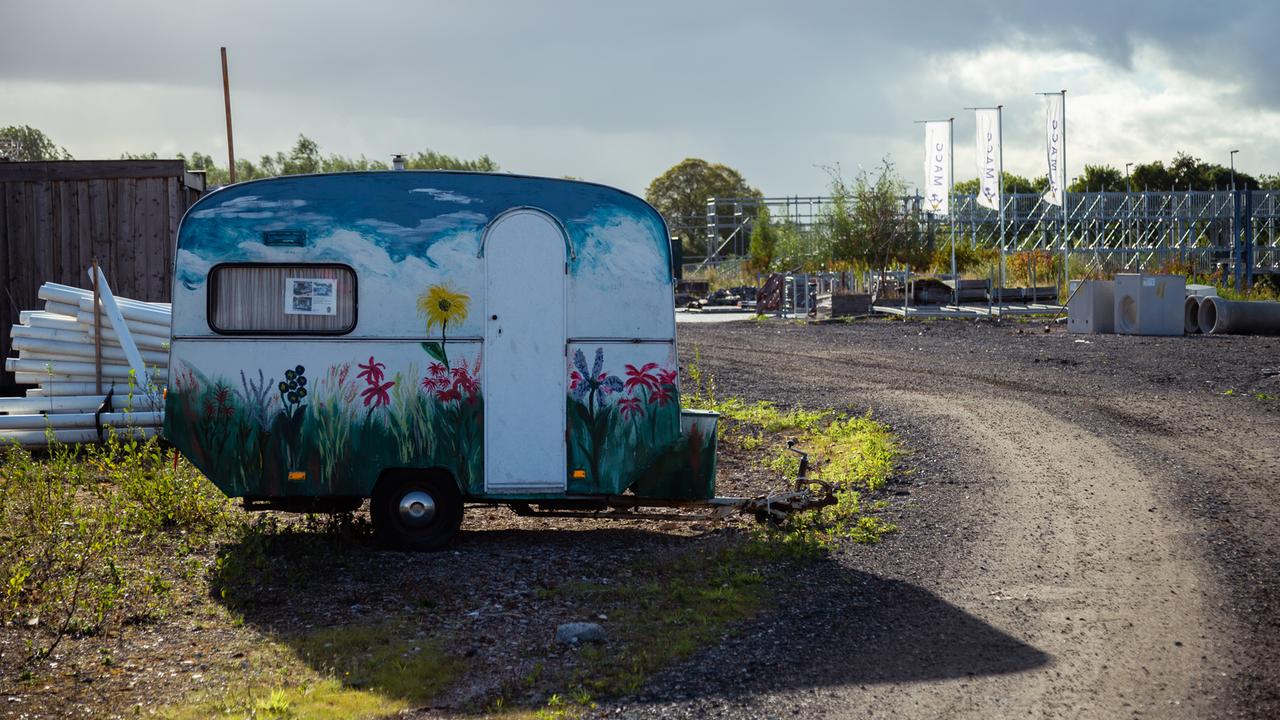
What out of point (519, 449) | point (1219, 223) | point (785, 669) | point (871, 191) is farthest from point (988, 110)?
point (785, 669)

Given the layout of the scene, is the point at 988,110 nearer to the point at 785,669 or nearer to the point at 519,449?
the point at 519,449

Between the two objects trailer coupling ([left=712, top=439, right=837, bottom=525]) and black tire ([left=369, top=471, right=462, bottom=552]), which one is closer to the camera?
black tire ([left=369, top=471, right=462, bottom=552])

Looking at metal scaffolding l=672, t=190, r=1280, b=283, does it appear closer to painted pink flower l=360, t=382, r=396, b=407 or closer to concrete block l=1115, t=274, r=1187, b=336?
concrete block l=1115, t=274, r=1187, b=336

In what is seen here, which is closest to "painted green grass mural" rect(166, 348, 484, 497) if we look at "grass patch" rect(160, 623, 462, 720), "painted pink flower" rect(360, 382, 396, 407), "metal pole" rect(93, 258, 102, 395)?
"painted pink flower" rect(360, 382, 396, 407)

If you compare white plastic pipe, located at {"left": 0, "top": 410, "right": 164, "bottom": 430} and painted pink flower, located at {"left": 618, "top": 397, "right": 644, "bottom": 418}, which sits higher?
painted pink flower, located at {"left": 618, "top": 397, "right": 644, "bottom": 418}

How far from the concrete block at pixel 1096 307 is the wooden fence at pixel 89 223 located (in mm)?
18932

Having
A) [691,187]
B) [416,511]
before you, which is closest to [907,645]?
[416,511]

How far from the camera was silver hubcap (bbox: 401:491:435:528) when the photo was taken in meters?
8.57

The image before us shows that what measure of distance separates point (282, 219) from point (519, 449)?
91.7 inches

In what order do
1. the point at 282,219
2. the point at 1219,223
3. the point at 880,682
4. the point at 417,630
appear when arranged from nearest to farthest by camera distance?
1. the point at 880,682
2. the point at 417,630
3. the point at 282,219
4. the point at 1219,223

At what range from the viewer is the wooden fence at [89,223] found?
15.7 metres

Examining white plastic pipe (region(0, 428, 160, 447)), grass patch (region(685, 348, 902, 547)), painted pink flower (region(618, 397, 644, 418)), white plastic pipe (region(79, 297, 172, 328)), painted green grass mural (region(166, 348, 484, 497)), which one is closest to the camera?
→ painted green grass mural (region(166, 348, 484, 497))

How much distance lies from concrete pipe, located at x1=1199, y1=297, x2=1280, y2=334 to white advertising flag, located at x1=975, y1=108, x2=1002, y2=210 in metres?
7.89

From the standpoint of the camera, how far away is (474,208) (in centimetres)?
858
